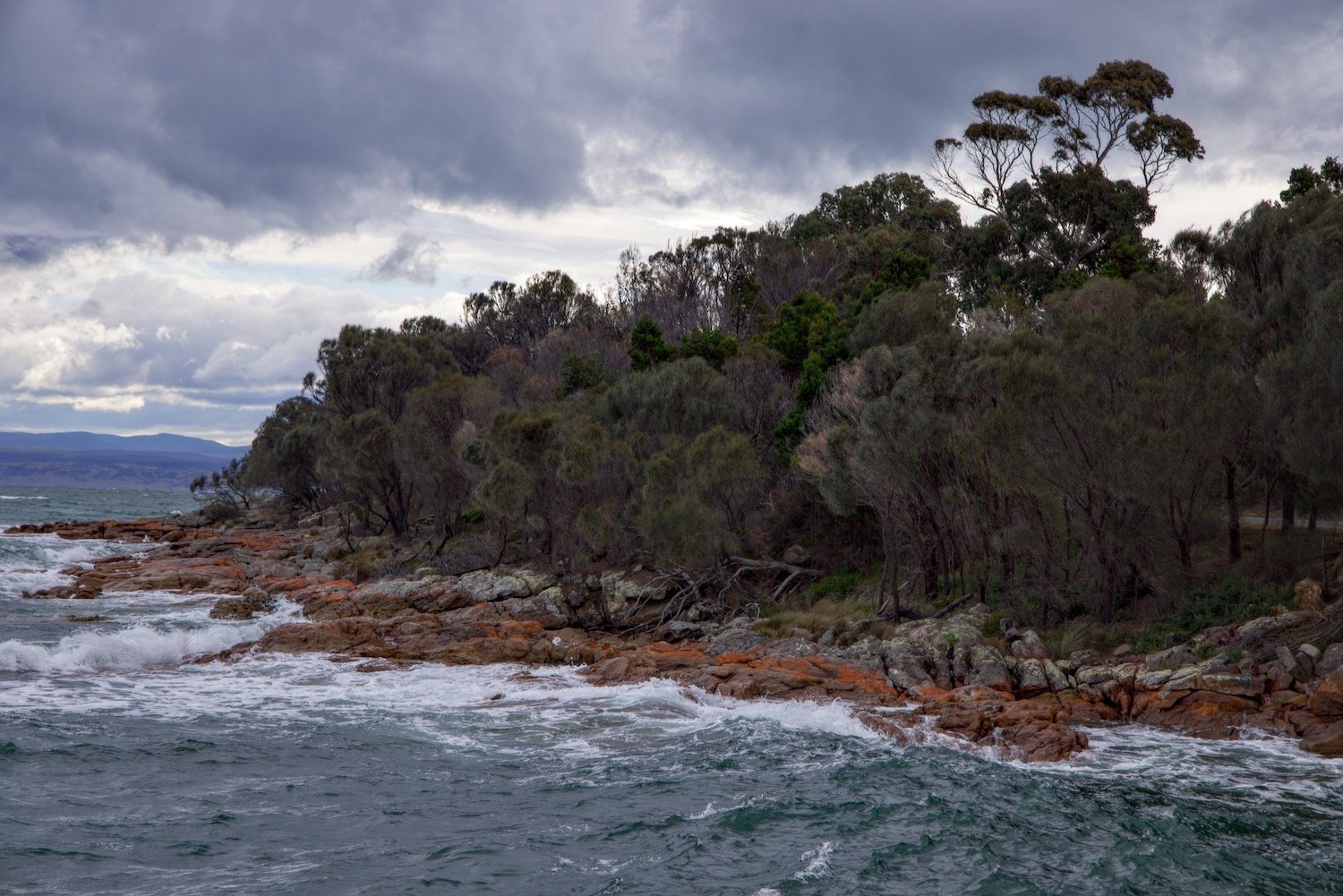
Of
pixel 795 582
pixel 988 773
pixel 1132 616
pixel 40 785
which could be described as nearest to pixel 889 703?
pixel 988 773

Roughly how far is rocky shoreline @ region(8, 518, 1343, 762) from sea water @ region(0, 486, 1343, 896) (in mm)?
774

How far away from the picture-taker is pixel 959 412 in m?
27.1

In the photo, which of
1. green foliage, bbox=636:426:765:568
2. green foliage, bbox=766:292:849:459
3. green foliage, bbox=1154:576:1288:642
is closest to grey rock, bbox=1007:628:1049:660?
green foliage, bbox=1154:576:1288:642

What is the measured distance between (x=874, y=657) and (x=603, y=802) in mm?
10083

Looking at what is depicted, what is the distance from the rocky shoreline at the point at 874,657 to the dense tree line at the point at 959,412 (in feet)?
7.46

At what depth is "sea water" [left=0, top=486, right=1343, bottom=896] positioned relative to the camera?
12602 millimetres

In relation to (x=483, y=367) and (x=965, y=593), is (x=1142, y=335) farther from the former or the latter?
(x=483, y=367)

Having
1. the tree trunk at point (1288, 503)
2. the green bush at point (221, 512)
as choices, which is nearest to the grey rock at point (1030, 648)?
the tree trunk at point (1288, 503)

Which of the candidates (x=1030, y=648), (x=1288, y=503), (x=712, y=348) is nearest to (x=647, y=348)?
(x=712, y=348)

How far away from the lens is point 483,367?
69.9 metres

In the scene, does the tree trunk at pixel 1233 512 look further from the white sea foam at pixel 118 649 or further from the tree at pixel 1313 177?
the white sea foam at pixel 118 649

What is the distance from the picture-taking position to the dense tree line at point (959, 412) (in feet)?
76.5

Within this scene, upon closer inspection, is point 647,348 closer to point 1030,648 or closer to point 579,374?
point 579,374

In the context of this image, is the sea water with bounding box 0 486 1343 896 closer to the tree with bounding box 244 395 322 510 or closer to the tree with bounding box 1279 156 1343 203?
the tree with bounding box 1279 156 1343 203
